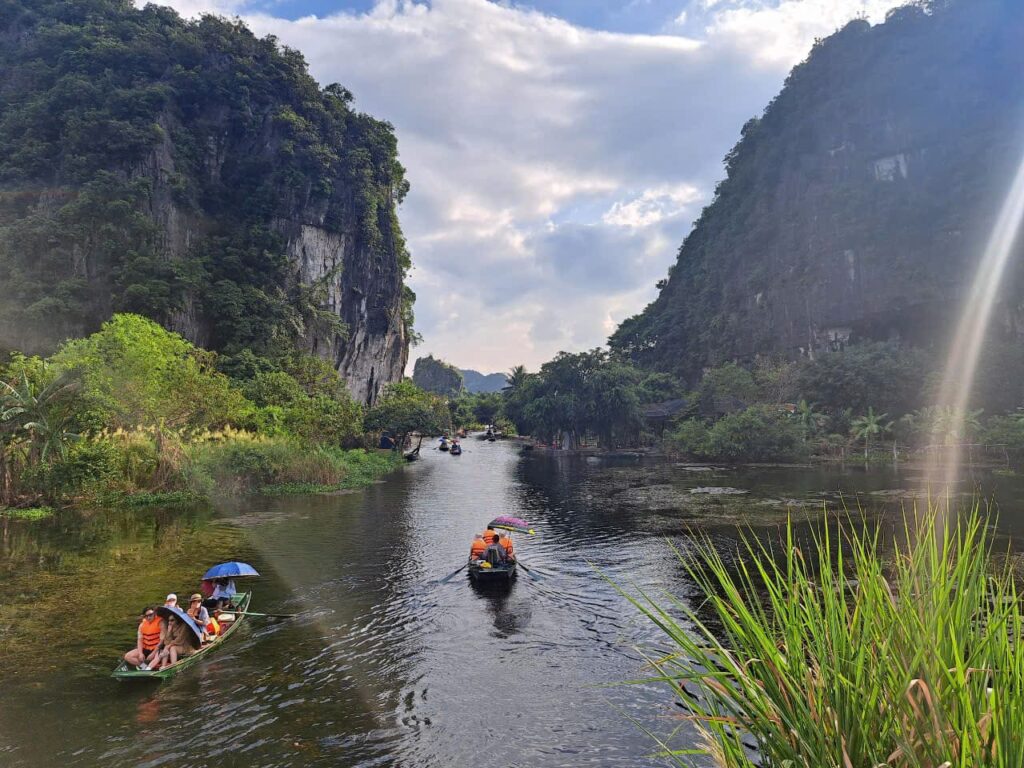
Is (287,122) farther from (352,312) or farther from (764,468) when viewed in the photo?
(764,468)

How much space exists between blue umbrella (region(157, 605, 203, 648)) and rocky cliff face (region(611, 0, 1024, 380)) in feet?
267

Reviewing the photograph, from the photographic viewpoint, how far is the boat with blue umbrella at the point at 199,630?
32.8ft

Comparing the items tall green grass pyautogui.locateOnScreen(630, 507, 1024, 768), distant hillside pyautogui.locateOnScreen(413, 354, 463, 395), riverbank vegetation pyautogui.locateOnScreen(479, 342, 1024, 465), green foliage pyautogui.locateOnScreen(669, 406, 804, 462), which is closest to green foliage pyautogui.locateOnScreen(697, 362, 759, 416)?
riverbank vegetation pyautogui.locateOnScreen(479, 342, 1024, 465)

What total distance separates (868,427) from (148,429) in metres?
55.6

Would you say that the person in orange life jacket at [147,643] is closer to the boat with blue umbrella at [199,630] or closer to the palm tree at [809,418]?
the boat with blue umbrella at [199,630]

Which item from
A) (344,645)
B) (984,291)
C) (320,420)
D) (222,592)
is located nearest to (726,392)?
(984,291)

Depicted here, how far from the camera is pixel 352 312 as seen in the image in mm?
69875

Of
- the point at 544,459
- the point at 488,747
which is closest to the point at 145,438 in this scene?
the point at 488,747

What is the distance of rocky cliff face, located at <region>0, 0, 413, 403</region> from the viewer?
148 ft

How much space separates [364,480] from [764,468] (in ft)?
101

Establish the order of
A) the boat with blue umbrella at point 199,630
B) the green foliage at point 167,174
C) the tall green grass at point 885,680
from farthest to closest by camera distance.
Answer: the green foliage at point 167,174
the boat with blue umbrella at point 199,630
the tall green grass at point 885,680

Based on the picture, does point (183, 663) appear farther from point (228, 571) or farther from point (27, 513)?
point (27, 513)

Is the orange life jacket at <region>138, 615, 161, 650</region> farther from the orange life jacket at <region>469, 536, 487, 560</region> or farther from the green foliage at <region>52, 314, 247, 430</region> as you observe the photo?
the green foliage at <region>52, 314, 247, 430</region>

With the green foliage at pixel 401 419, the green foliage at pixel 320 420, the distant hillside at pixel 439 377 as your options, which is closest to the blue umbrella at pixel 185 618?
the green foliage at pixel 320 420
